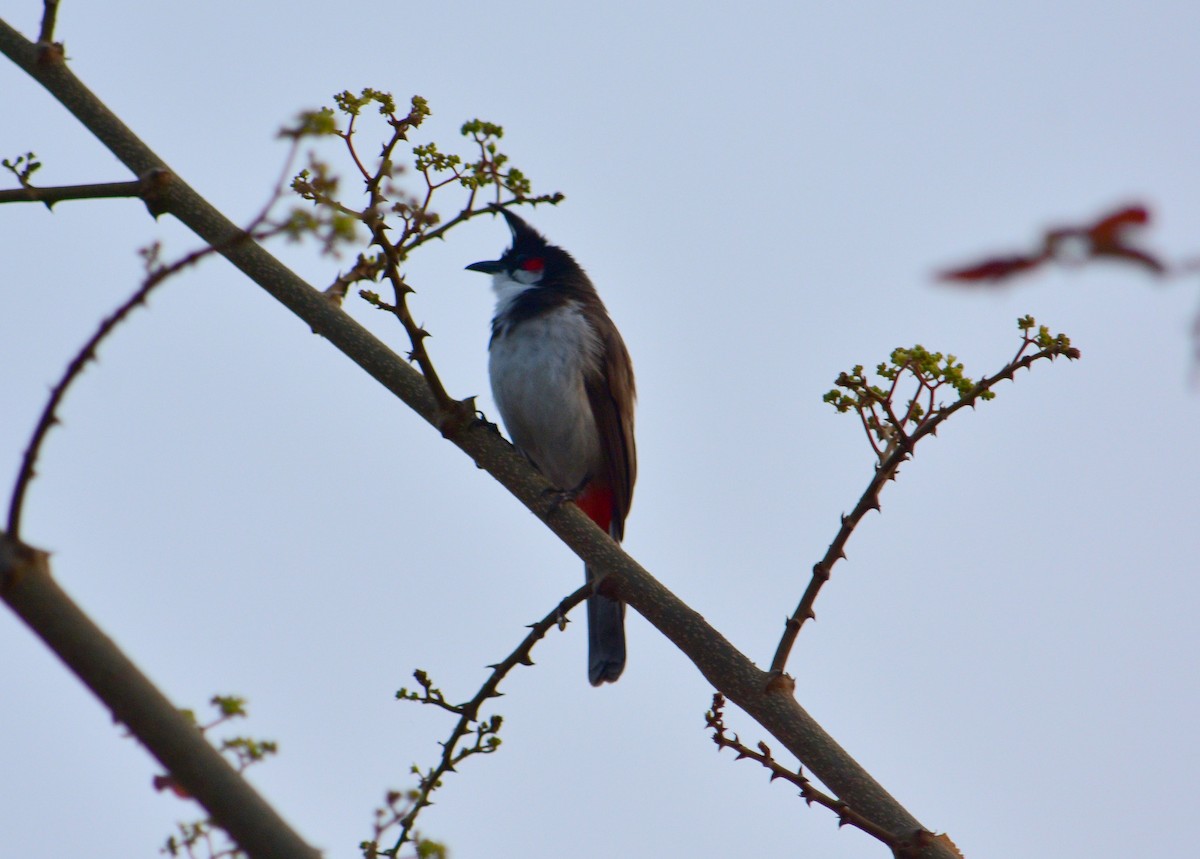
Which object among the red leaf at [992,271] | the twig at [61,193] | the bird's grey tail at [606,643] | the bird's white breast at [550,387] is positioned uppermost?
the bird's white breast at [550,387]

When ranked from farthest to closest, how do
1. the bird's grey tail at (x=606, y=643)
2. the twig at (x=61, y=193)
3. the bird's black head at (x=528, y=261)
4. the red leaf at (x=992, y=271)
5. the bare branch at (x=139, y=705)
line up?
the bird's black head at (x=528, y=261)
the bird's grey tail at (x=606, y=643)
the twig at (x=61, y=193)
the bare branch at (x=139, y=705)
the red leaf at (x=992, y=271)

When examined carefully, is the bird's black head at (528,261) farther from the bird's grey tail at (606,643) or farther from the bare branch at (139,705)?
the bare branch at (139,705)

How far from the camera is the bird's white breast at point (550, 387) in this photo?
5645 mm

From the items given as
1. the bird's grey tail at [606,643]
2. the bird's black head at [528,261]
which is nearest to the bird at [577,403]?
the bird's grey tail at [606,643]

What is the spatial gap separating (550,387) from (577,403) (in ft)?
0.48

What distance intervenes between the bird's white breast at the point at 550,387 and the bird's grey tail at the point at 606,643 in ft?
1.98

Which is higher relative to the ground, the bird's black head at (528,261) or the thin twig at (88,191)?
the bird's black head at (528,261)

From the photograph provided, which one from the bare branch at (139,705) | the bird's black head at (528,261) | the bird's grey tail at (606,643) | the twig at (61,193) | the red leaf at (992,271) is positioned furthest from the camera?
the bird's black head at (528,261)

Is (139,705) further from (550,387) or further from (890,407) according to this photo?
(550,387)

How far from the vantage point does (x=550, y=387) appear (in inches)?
221

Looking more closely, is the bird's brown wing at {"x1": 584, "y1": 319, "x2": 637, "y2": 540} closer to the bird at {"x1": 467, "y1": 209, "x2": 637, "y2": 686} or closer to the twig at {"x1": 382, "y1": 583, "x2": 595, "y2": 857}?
the bird at {"x1": 467, "y1": 209, "x2": 637, "y2": 686}

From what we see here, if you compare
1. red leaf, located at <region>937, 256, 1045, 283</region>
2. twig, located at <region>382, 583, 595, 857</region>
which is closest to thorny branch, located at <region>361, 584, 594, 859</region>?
twig, located at <region>382, 583, 595, 857</region>

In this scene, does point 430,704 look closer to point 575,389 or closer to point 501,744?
point 501,744

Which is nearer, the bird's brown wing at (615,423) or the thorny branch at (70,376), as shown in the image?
the thorny branch at (70,376)
